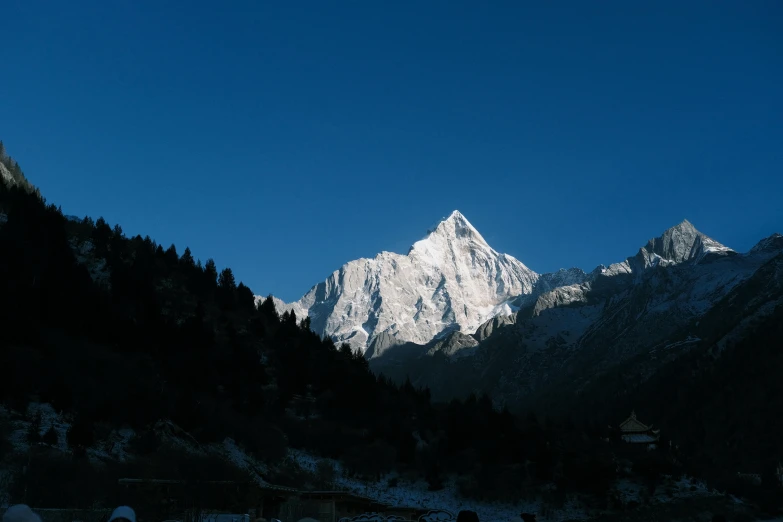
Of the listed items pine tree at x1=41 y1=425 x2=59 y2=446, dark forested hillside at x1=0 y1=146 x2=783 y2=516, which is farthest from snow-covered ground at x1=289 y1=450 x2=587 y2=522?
pine tree at x1=41 y1=425 x2=59 y2=446

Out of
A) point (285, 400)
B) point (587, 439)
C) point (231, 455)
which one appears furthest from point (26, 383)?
point (587, 439)

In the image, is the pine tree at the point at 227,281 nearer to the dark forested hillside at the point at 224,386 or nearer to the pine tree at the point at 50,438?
the dark forested hillside at the point at 224,386

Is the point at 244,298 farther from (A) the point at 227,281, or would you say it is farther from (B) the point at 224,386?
(B) the point at 224,386

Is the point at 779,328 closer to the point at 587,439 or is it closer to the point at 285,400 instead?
the point at 587,439

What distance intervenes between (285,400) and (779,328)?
106 metres

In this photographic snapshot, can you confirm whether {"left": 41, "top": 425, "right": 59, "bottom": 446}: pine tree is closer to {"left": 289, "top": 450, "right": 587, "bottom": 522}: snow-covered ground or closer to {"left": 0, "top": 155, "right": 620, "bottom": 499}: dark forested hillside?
{"left": 0, "top": 155, "right": 620, "bottom": 499}: dark forested hillside

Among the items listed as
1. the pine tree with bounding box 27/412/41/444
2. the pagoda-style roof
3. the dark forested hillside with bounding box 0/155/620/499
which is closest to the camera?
the pine tree with bounding box 27/412/41/444

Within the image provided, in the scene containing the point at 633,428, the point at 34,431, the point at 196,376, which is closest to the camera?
the point at 34,431

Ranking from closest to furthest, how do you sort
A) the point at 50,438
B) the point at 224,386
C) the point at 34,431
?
the point at 50,438 < the point at 34,431 < the point at 224,386

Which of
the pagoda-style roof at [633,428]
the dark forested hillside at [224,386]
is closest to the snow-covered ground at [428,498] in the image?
the dark forested hillside at [224,386]

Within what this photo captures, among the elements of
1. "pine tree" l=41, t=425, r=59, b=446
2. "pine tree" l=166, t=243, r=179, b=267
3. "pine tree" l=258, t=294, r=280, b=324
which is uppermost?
"pine tree" l=166, t=243, r=179, b=267

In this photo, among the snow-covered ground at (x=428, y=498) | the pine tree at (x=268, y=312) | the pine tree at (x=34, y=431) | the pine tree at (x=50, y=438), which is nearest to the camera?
the pine tree at (x=34, y=431)

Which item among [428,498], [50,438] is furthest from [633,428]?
[50,438]

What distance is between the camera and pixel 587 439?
291ft
